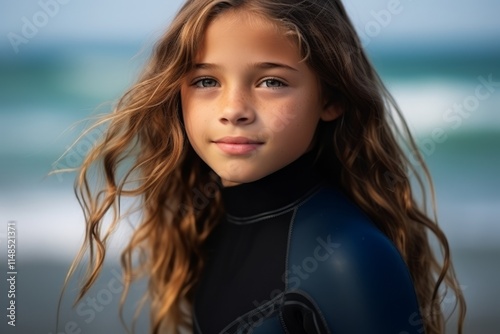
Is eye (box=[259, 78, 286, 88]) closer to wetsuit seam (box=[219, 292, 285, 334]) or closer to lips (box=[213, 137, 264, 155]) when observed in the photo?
lips (box=[213, 137, 264, 155])

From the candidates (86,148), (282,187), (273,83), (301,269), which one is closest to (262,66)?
(273,83)

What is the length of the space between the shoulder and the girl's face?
16 centimetres

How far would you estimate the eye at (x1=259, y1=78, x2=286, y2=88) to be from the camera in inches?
54.2

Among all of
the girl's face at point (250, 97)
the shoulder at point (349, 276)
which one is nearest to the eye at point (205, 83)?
the girl's face at point (250, 97)

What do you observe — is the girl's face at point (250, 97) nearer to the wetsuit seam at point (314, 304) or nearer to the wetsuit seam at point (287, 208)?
the wetsuit seam at point (287, 208)

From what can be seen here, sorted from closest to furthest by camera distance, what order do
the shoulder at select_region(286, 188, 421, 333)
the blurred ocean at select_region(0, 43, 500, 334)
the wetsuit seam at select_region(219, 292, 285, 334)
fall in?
the shoulder at select_region(286, 188, 421, 333) → the wetsuit seam at select_region(219, 292, 285, 334) → the blurred ocean at select_region(0, 43, 500, 334)

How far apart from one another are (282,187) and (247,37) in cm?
30

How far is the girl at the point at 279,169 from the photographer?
4.35 ft

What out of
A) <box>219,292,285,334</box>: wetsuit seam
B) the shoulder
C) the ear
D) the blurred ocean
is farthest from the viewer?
the blurred ocean

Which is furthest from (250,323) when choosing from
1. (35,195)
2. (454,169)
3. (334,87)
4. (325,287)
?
(454,169)

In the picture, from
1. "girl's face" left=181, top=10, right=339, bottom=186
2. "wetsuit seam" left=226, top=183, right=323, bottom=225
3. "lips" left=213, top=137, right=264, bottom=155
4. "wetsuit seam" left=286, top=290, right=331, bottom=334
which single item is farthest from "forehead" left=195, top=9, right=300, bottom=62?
"wetsuit seam" left=286, top=290, right=331, bottom=334

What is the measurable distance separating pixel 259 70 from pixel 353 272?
0.40 m

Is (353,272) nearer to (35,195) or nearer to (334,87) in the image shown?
(334,87)

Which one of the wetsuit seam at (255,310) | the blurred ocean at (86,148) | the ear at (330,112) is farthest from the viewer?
the blurred ocean at (86,148)
